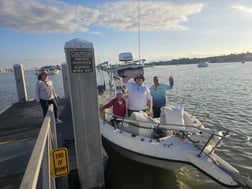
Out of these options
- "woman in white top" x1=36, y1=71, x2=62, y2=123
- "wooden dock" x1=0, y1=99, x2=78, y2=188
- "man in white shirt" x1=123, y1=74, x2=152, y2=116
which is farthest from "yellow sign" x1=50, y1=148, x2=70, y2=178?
"woman in white top" x1=36, y1=71, x2=62, y2=123

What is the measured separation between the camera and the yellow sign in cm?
336

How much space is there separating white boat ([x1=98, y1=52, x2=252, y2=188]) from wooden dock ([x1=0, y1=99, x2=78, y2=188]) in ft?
4.18

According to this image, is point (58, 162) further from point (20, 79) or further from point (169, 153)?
point (20, 79)

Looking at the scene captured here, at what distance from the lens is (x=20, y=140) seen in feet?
18.1

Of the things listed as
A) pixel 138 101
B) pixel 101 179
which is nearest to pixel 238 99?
pixel 138 101

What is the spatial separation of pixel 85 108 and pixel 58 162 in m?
1.11

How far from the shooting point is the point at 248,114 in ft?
36.1

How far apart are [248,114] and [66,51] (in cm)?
1047

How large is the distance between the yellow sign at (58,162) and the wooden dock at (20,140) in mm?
675

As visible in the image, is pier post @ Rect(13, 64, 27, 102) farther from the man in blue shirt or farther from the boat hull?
the boat hull

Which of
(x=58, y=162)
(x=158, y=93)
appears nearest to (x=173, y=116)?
(x=158, y=93)

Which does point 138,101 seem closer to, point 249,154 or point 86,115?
point 86,115

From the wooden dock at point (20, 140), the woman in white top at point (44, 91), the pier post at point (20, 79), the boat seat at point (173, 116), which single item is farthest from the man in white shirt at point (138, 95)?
the pier post at point (20, 79)

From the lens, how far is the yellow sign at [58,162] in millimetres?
3358
